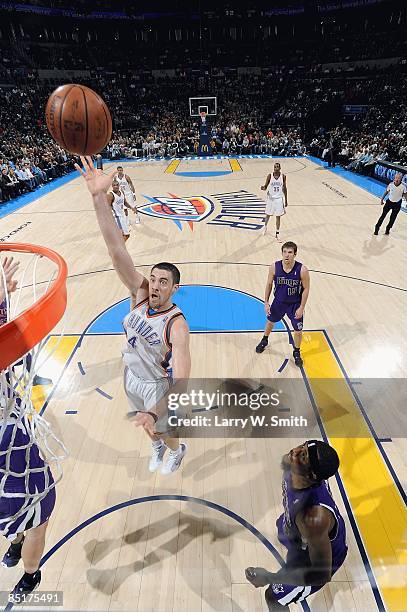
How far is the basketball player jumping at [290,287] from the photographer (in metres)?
4.69

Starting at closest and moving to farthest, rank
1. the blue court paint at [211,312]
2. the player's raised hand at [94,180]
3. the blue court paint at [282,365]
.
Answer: the player's raised hand at [94,180] → the blue court paint at [282,365] → the blue court paint at [211,312]

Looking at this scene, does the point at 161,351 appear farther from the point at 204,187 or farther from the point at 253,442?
the point at 204,187

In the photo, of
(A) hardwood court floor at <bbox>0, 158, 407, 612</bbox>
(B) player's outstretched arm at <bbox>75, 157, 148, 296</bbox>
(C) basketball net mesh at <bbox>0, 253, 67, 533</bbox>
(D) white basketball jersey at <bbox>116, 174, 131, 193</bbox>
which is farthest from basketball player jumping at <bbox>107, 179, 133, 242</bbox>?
(C) basketball net mesh at <bbox>0, 253, 67, 533</bbox>

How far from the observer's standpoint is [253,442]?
13.0ft

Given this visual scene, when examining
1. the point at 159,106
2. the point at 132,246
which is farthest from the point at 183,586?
the point at 159,106

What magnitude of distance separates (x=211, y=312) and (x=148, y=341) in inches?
134

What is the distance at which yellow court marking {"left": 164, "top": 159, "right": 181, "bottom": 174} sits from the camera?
19686mm


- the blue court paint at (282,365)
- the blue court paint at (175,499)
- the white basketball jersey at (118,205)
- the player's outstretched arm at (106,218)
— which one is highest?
the player's outstretched arm at (106,218)

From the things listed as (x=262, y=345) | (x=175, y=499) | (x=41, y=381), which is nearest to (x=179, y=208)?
(x=262, y=345)

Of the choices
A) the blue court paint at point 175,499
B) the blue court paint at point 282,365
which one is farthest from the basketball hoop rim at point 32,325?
the blue court paint at point 282,365

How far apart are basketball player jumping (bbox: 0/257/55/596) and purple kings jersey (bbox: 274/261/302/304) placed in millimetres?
3137

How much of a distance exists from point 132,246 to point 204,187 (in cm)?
717

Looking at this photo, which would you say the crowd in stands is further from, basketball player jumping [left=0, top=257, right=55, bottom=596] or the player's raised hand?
basketball player jumping [left=0, top=257, right=55, bottom=596]

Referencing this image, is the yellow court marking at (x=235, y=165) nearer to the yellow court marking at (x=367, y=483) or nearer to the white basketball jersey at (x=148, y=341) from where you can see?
the yellow court marking at (x=367, y=483)
